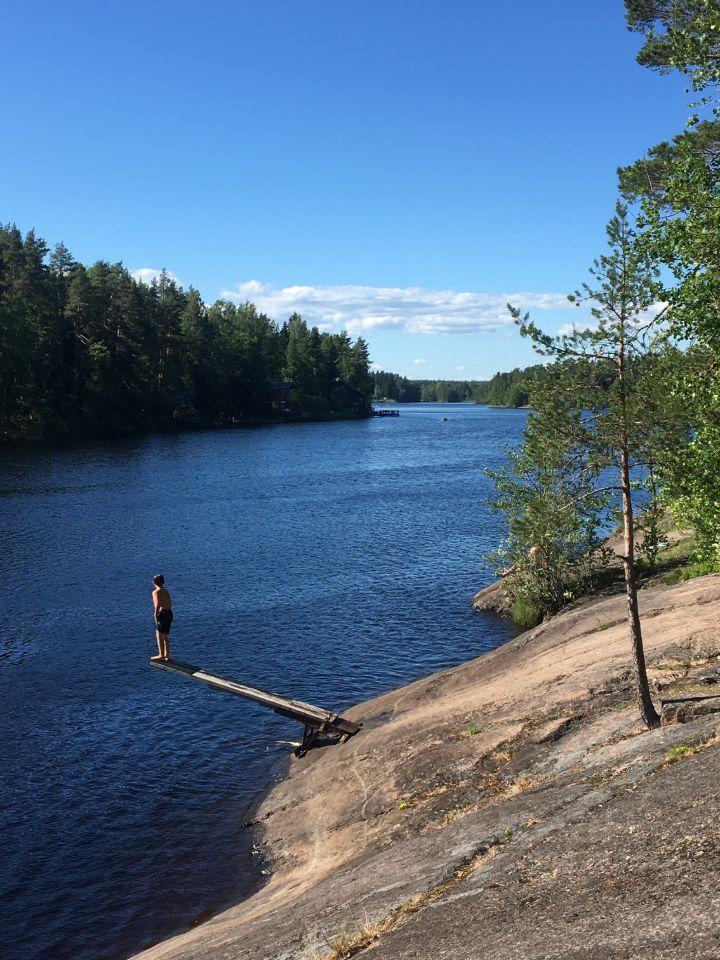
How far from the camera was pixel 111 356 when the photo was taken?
111 metres

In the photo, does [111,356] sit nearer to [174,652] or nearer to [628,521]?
[174,652]

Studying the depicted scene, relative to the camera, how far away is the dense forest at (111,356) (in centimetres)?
9850

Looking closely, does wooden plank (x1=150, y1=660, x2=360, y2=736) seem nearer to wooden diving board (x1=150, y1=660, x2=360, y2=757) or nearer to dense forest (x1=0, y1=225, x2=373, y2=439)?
wooden diving board (x1=150, y1=660, x2=360, y2=757)

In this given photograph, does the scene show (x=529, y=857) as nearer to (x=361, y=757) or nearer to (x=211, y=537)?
(x=361, y=757)

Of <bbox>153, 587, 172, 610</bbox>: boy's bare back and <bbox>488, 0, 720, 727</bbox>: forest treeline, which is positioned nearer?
<bbox>488, 0, 720, 727</bbox>: forest treeline

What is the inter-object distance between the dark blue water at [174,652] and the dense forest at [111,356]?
118 ft

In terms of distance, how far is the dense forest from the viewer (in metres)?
98.5

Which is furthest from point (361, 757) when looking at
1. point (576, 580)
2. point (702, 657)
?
point (576, 580)

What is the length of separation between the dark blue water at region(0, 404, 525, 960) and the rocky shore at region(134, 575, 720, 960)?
2.23m

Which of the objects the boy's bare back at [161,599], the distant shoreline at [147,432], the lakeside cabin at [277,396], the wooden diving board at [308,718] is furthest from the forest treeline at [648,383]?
the lakeside cabin at [277,396]

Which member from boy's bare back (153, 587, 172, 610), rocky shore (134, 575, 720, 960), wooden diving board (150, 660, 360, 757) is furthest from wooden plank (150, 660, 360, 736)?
boy's bare back (153, 587, 172, 610)

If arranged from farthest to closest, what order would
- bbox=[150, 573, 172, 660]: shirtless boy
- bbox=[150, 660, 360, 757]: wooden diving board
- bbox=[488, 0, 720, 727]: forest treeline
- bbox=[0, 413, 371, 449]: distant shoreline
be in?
bbox=[0, 413, 371, 449]: distant shoreline, bbox=[150, 573, 172, 660]: shirtless boy, bbox=[150, 660, 360, 757]: wooden diving board, bbox=[488, 0, 720, 727]: forest treeline

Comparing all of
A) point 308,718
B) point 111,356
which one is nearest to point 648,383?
point 308,718

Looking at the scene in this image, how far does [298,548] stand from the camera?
4556 cm
